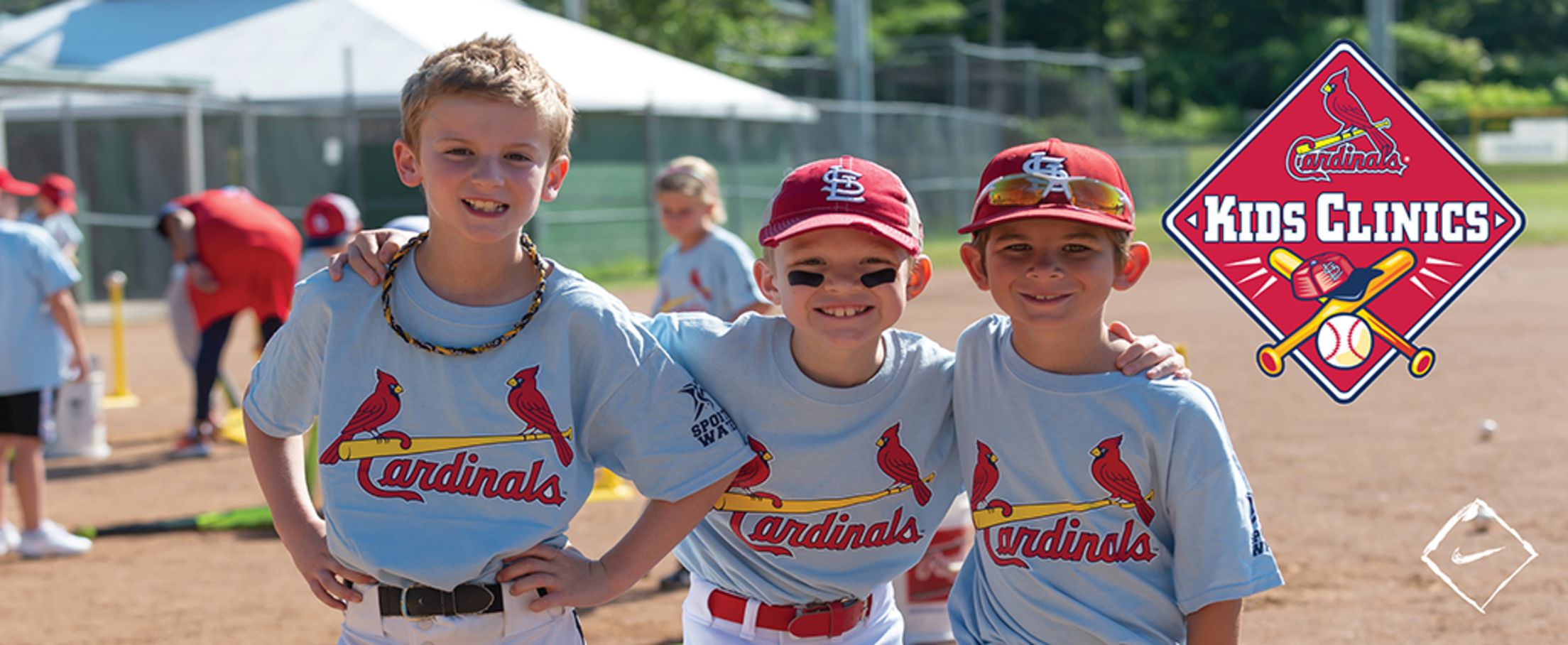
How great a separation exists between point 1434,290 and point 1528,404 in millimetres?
8153

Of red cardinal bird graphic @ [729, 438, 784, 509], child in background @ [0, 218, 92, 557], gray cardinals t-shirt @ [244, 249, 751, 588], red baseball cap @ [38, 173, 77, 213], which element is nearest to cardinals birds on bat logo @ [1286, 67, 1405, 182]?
red cardinal bird graphic @ [729, 438, 784, 509]

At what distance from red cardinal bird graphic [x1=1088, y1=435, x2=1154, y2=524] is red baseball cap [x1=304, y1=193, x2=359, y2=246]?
611cm

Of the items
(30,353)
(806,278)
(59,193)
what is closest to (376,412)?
(806,278)

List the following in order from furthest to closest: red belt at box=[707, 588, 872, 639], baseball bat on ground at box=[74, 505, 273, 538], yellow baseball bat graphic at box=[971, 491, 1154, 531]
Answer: baseball bat on ground at box=[74, 505, 273, 538], red belt at box=[707, 588, 872, 639], yellow baseball bat graphic at box=[971, 491, 1154, 531]

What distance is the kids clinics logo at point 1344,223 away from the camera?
120 inches

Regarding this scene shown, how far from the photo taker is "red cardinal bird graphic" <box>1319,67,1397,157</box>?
305 centimetres

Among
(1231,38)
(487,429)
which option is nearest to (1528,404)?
(487,429)

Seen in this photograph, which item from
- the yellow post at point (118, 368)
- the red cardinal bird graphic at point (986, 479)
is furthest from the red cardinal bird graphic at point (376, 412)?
the yellow post at point (118, 368)

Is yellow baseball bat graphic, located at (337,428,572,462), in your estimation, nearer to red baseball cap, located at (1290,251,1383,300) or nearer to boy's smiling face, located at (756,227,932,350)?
boy's smiling face, located at (756,227,932,350)

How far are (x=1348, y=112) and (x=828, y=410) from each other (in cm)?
126

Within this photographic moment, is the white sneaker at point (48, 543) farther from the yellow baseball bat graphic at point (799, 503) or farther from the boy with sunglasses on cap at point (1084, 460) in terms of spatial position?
the boy with sunglasses on cap at point (1084, 460)

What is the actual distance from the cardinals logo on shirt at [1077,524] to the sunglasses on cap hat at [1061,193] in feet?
1.43

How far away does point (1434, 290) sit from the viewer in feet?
10.1

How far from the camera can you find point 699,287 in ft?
22.6
